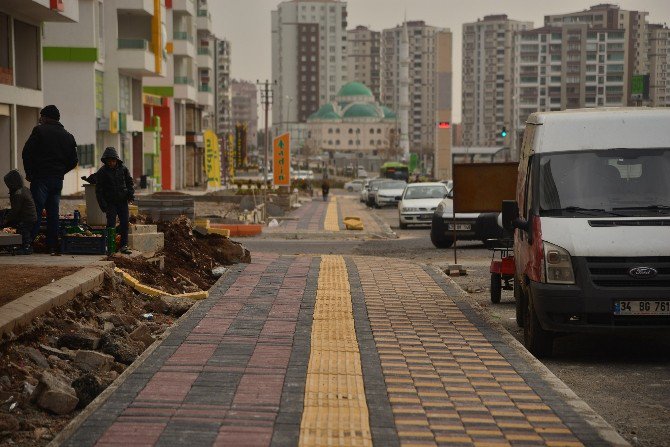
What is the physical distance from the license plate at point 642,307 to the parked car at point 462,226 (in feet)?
50.2

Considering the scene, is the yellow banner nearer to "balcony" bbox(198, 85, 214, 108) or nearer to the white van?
"balcony" bbox(198, 85, 214, 108)

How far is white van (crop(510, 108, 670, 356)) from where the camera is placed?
10305 mm

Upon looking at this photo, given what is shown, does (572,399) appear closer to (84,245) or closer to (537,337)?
(537,337)

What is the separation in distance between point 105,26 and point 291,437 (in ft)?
173

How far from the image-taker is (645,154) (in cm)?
1120

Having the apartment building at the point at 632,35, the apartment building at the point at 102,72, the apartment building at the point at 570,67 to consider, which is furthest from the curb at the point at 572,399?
the apartment building at the point at 570,67

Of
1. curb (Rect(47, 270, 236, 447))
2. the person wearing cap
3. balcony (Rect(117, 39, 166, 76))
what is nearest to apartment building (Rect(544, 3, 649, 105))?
balcony (Rect(117, 39, 166, 76))

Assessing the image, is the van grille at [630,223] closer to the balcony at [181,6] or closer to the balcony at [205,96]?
the balcony at [181,6]

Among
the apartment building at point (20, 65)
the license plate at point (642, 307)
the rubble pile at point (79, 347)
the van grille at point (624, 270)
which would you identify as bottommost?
the rubble pile at point (79, 347)

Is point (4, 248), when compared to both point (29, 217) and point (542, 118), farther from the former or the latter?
point (542, 118)

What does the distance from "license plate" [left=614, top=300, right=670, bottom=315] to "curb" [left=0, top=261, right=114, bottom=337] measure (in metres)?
4.80

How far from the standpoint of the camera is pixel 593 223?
34.5 ft

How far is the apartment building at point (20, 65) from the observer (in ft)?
114

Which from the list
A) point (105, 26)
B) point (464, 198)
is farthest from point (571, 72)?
point (464, 198)
